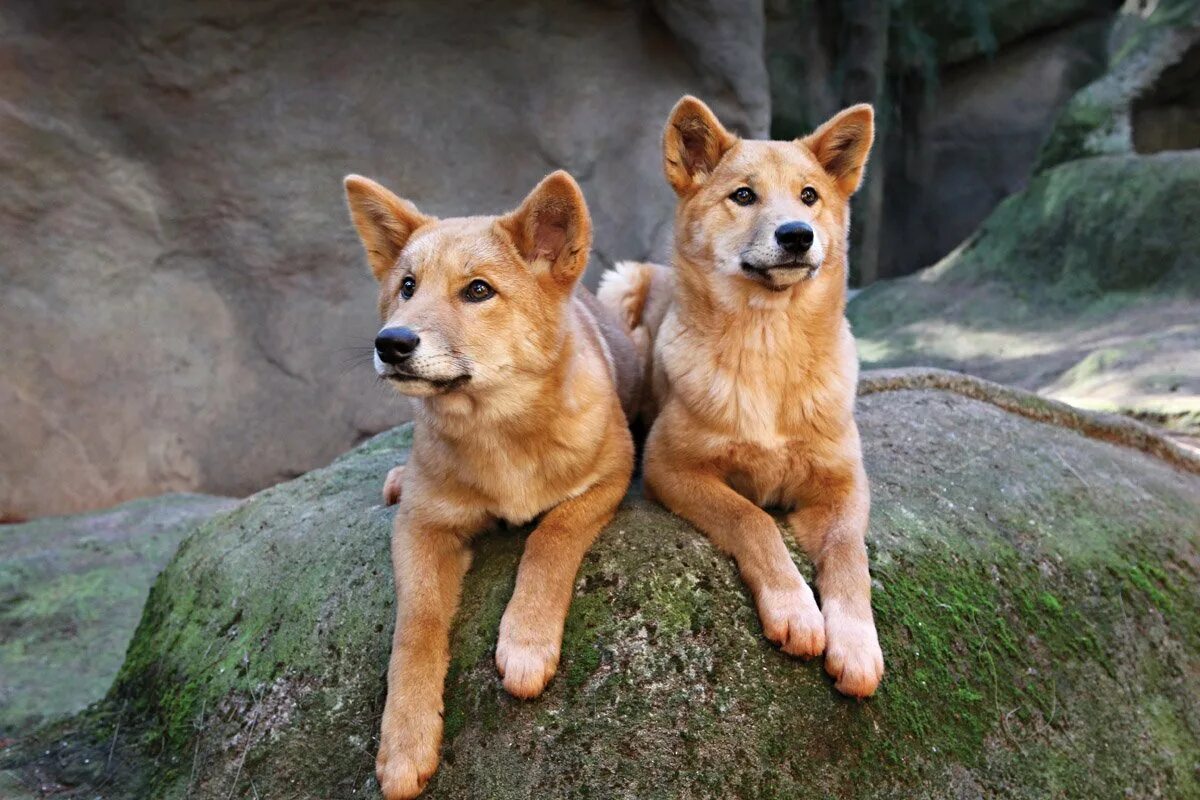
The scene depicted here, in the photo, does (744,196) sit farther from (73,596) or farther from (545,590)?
(73,596)

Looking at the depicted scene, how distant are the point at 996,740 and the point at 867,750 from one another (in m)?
0.49

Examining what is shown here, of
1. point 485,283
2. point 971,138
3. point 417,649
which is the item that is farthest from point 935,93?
point 417,649

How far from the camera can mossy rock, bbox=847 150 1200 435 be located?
7344 millimetres

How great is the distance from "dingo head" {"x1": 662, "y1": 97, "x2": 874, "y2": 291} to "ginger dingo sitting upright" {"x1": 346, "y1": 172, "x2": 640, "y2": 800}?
1.77 ft

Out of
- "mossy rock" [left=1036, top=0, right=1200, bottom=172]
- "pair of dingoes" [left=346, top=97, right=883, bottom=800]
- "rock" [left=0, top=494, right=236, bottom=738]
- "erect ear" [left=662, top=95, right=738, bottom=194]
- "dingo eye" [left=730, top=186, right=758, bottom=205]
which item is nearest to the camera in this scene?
"pair of dingoes" [left=346, top=97, right=883, bottom=800]

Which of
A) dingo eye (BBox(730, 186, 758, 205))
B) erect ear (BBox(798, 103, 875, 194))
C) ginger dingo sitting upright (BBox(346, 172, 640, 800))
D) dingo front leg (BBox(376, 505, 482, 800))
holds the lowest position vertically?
dingo front leg (BBox(376, 505, 482, 800))

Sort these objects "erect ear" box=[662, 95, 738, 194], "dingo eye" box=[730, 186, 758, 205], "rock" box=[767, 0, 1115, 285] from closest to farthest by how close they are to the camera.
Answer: "dingo eye" box=[730, 186, 758, 205] → "erect ear" box=[662, 95, 738, 194] → "rock" box=[767, 0, 1115, 285]

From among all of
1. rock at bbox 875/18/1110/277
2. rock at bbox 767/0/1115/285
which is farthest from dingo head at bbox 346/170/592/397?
rock at bbox 875/18/1110/277

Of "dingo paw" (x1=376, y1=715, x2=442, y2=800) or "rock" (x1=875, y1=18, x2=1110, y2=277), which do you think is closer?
"dingo paw" (x1=376, y1=715, x2=442, y2=800)

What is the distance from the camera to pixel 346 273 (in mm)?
8211

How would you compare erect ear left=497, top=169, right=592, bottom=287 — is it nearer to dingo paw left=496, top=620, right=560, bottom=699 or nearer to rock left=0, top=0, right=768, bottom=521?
dingo paw left=496, top=620, right=560, bottom=699

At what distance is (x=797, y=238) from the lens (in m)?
3.01

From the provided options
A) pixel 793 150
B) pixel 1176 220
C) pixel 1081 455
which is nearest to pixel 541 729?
pixel 793 150

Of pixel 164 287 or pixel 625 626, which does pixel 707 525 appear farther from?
pixel 164 287
